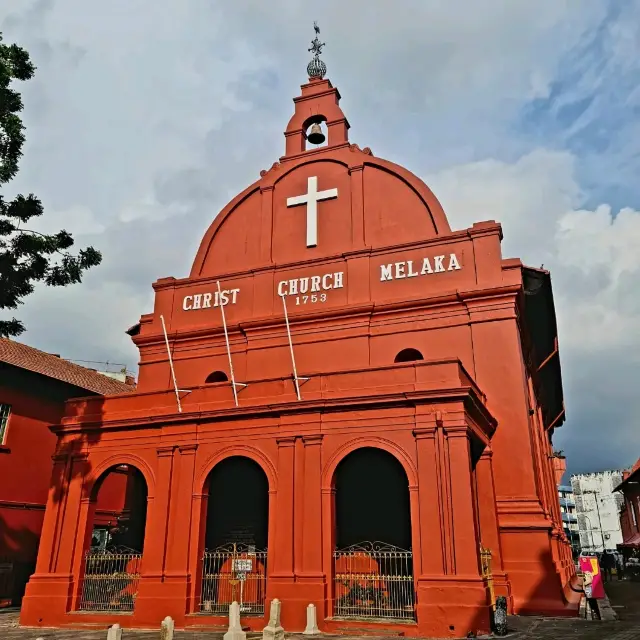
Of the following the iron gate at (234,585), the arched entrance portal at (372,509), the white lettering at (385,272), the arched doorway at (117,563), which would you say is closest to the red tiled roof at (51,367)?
the arched doorway at (117,563)

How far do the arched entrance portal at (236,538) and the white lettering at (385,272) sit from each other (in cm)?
679

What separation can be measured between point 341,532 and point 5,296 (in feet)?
34.0

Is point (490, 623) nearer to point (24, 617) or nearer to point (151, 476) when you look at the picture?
point (151, 476)

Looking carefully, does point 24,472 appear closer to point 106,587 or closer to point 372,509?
point 106,587

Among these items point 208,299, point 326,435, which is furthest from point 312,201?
point 326,435

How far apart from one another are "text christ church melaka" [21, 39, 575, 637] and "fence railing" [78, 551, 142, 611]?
2.2 inches

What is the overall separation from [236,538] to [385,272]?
28.9 feet

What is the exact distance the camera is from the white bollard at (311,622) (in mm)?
12211

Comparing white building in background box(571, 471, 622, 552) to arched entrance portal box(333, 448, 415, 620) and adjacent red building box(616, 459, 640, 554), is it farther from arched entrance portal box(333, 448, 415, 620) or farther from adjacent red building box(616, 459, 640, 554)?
arched entrance portal box(333, 448, 415, 620)

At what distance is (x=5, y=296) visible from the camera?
50.1ft

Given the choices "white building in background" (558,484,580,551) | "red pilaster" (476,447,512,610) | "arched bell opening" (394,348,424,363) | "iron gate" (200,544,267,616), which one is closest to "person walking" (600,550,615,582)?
"red pilaster" (476,447,512,610)

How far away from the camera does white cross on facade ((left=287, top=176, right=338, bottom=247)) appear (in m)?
20.8

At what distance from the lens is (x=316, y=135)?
2323cm

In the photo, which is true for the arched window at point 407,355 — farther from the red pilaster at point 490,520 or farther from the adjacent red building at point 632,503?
the adjacent red building at point 632,503
